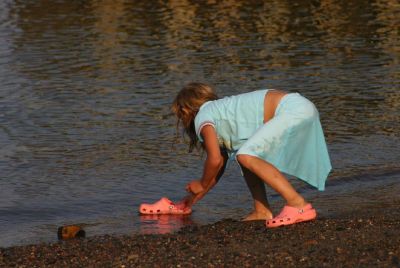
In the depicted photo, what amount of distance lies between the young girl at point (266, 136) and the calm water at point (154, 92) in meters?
0.98

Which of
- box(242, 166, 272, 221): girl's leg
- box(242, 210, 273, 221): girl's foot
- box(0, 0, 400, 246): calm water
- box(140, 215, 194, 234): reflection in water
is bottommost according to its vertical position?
box(0, 0, 400, 246): calm water

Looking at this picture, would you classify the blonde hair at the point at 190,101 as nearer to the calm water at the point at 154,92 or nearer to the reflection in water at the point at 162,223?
the reflection in water at the point at 162,223

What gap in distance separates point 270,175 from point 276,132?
0.29 m

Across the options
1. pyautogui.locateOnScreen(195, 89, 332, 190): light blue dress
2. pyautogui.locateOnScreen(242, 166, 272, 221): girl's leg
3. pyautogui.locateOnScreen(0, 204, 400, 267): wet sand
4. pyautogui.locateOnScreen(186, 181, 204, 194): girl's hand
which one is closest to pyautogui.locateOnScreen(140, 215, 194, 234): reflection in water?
pyautogui.locateOnScreen(186, 181, 204, 194): girl's hand

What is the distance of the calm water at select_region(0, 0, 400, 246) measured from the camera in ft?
30.5

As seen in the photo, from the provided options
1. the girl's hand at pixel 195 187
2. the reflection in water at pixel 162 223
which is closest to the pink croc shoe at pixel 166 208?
the reflection in water at pixel 162 223

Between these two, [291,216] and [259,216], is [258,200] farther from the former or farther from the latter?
[291,216]

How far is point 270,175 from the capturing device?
758 centimetres

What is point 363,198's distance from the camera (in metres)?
9.09

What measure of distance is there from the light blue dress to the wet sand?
41cm

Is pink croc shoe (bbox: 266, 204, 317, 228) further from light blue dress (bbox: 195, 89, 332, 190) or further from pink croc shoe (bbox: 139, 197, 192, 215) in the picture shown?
pink croc shoe (bbox: 139, 197, 192, 215)

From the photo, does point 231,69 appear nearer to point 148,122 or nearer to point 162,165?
point 148,122

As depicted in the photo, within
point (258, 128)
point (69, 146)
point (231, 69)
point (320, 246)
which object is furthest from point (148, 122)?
point (320, 246)

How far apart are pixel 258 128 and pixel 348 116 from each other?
472 cm
